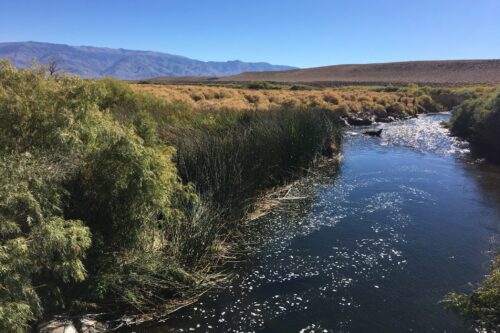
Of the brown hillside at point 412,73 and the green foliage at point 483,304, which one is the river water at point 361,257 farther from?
the brown hillside at point 412,73

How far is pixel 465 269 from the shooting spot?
1154cm

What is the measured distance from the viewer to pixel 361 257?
12.3 m

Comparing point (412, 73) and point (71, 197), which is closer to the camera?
point (71, 197)

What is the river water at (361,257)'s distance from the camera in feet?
30.1

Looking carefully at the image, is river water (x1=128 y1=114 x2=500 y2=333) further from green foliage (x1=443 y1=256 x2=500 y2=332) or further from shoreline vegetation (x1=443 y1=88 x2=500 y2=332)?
green foliage (x1=443 y1=256 x2=500 y2=332)

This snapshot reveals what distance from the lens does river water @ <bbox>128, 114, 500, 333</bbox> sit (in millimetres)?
9188

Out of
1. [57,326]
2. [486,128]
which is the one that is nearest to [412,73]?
[486,128]

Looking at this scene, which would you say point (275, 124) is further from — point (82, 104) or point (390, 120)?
point (390, 120)

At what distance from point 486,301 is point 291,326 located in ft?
12.1

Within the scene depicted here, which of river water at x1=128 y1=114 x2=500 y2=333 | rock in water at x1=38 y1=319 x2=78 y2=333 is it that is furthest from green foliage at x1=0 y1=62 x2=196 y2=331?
river water at x1=128 y1=114 x2=500 y2=333

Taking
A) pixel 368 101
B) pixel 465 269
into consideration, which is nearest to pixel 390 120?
pixel 368 101

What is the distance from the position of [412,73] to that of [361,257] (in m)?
145

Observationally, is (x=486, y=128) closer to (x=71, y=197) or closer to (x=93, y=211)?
(x=93, y=211)

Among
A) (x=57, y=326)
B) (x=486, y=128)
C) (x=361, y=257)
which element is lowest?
(x=361, y=257)
